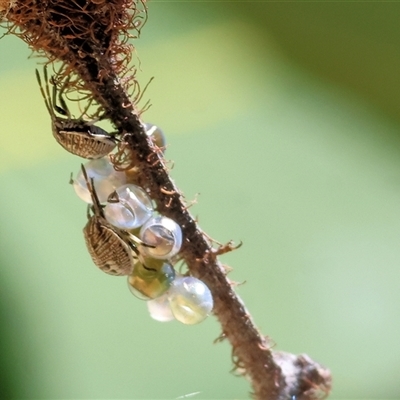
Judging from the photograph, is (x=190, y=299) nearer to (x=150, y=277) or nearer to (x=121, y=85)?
(x=150, y=277)

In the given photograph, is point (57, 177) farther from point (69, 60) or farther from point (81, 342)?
point (69, 60)

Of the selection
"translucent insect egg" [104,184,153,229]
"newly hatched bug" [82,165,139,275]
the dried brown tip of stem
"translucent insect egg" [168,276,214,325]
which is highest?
the dried brown tip of stem

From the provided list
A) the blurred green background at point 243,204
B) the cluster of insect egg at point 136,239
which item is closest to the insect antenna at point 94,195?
the cluster of insect egg at point 136,239

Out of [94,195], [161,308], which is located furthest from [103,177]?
[161,308]

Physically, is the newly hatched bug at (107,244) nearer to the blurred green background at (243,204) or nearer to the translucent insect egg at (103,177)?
the translucent insect egg at (103,177)

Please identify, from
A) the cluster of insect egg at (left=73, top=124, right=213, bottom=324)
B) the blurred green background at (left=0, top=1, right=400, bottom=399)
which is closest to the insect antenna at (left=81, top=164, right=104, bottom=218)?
the cluster of insect egg at (left=73, top=124, right=213, bottom=324)

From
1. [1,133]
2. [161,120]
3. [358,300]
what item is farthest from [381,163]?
[1,133]

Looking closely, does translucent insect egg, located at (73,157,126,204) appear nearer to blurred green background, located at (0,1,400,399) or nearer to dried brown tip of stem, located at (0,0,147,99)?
dried brown tip of stem, located at (0,0,147,99)
